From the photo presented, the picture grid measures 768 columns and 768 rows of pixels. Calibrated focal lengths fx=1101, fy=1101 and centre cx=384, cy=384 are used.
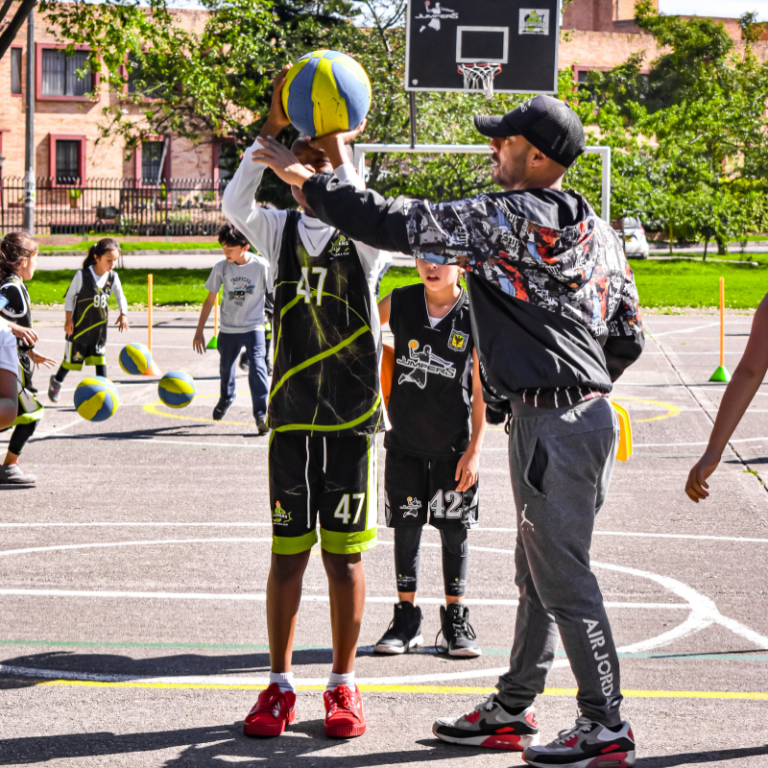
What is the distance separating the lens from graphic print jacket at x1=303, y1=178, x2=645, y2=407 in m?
3.56

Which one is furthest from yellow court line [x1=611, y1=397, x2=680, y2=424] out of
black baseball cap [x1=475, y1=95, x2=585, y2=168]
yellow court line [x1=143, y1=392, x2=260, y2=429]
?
black baseball cap [x1=475, y1=95, x2=585, y2=168]

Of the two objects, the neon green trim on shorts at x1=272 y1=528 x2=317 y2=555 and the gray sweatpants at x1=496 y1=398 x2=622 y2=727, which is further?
the neon green trim on shorts at x1=272 y1=528 x2=317 y2=555

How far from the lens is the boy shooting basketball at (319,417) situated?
4.28m

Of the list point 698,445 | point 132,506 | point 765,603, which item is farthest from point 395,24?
point 765,603

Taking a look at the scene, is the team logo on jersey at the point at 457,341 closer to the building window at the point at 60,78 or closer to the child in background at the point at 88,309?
the child in background at the point at 88,309

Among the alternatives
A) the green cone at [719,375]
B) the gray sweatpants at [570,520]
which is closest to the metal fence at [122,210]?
the green cone at [719,375]

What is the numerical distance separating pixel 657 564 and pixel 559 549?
3.00 meters

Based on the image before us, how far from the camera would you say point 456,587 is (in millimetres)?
5277

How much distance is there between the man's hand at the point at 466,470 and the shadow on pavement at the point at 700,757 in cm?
163

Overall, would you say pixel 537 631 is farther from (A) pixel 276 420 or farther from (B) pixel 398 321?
(B) pixel 398 321

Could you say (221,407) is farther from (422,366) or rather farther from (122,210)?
(122,210)

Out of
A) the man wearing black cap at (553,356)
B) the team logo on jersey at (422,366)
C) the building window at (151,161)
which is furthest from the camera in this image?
the building window at (151,161)

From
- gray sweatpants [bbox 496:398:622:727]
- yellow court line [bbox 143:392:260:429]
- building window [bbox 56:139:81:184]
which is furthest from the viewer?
building window [bbox 56:139:81:184]

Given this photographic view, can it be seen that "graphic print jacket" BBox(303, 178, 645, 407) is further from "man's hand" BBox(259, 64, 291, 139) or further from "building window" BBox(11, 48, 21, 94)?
"building window" BBox(11, 48, 21, 94)
